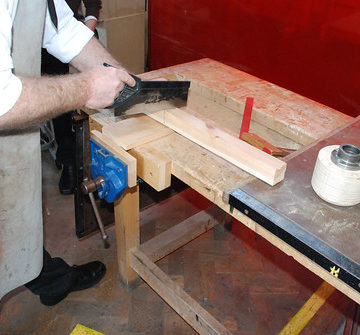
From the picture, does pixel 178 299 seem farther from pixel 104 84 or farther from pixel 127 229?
pixel 104 84

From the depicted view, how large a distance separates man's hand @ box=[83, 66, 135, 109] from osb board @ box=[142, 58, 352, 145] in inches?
23.8

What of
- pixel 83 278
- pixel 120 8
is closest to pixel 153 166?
pixel 83 278

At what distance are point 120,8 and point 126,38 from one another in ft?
0.88

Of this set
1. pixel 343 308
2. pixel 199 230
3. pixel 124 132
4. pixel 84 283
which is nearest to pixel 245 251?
pixel 199 230

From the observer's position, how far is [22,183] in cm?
125

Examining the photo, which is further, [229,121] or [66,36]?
[229,121]

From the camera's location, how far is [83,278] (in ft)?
6.07

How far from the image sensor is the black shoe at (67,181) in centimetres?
247

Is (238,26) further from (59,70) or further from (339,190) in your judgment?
(339,190)

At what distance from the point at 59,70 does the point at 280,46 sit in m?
1.43

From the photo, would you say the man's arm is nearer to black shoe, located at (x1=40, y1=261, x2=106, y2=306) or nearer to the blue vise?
the blue vise

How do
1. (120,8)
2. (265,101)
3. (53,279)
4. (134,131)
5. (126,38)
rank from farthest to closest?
1. (126,38)
2. (120,8)
3. (53,279)
4. (265,101)
5. (134,131)

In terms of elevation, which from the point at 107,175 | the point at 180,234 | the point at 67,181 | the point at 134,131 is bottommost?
the point at 67,181

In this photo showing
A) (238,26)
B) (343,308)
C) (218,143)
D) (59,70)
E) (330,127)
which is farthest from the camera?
(238,26)
